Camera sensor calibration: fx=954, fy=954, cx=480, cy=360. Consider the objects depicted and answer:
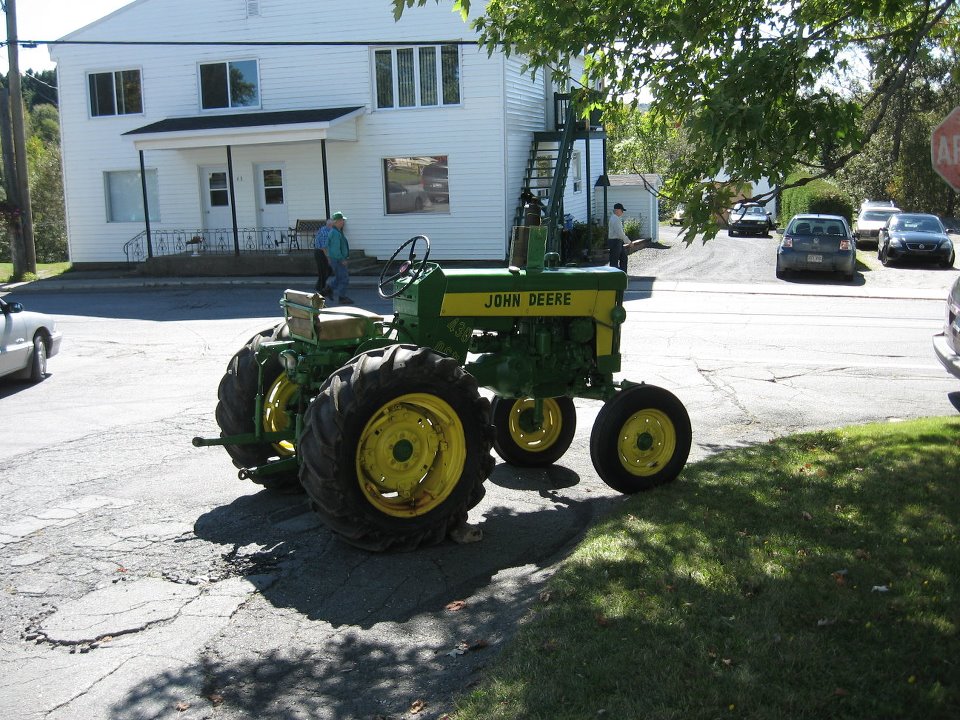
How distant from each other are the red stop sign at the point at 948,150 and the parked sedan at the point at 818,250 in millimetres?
20718

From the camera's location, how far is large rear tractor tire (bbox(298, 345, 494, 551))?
576 cm

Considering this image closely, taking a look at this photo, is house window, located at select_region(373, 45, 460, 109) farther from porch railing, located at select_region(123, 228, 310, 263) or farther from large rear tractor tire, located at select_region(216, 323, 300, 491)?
large rear tractor tire, located at select_region(216, 323, 300, 491)

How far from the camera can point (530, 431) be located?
7.96 meters

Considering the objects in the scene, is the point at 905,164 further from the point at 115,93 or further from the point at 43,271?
the point at 43,271

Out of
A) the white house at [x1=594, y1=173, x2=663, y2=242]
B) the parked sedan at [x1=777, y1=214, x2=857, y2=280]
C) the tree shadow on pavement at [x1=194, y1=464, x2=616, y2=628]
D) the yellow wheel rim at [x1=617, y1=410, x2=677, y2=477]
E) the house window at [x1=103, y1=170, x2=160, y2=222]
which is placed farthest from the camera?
the white house at [x1=594, y1=173, x2=663, y2=242]

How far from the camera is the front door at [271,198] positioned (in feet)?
91.6

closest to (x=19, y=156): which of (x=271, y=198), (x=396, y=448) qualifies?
(x=271, y=198)

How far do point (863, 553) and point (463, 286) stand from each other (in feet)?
10.2

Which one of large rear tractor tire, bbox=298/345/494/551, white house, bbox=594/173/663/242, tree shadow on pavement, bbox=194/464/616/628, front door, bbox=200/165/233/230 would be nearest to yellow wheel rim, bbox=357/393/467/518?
large rear tractor tire, bbox=298/345/494/551

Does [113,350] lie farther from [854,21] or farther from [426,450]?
[854,21]

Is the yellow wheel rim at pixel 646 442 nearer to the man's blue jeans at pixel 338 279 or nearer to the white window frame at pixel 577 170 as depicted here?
the man's blue jeans at pixel 338 279

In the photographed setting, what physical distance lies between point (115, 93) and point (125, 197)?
3124 millimetres

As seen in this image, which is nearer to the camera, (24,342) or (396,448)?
(396,448)

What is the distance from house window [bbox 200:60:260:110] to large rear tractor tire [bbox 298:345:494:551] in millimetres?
23457
